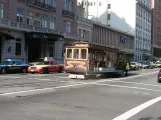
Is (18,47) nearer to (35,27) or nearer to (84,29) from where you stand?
(35,27)

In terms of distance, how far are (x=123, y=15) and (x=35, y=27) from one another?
1947 inches

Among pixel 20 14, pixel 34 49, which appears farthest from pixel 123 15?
pixel 20 14

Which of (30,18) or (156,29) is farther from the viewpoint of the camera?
(156,29)

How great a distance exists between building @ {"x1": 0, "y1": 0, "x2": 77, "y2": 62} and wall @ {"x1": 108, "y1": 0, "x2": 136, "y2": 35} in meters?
34.1

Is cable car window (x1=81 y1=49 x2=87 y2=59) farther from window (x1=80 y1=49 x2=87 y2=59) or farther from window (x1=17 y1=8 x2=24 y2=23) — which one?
window (x1=17 y1=8 x2=24 y2=23)

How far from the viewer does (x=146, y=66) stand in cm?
6269

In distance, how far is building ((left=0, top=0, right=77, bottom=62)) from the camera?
3850cm

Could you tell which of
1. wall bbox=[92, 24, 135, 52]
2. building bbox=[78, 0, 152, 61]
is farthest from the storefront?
building bbox=[78, 0, 152, 61]

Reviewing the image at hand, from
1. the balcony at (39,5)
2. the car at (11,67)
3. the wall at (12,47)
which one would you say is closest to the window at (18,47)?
the wall at (12,47)

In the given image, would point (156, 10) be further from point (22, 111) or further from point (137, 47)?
point (22, 111)

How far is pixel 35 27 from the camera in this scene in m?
43.3

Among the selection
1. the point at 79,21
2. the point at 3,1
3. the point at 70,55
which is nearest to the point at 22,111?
the point at 70,55

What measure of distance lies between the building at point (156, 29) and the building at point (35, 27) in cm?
6068

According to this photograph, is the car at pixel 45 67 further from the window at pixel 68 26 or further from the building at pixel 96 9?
the building at pixel 96 9
